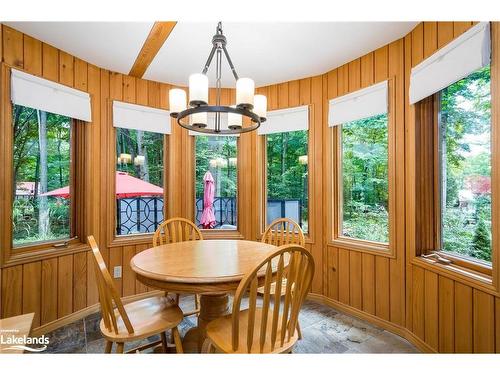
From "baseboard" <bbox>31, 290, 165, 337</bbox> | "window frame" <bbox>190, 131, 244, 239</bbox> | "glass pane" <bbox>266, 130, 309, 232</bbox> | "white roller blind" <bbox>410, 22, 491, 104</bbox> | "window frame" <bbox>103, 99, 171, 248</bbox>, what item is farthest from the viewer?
"window frame" <bbox>190, 131, 244, 239</bbox>

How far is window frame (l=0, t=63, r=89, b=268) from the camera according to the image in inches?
74.1

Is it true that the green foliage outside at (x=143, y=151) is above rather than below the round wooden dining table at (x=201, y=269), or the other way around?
above

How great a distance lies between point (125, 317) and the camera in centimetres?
126

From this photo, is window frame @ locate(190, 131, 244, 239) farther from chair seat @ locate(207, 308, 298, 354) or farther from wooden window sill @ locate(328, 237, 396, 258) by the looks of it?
chair seat @ locate(207, 308, 298, 354)

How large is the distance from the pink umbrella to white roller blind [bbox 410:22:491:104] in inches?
83.5

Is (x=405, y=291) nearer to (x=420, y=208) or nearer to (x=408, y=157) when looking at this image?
(x=420, y=208)

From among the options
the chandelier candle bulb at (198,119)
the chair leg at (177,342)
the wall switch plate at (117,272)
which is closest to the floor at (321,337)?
the wall switch plate at (117,272)

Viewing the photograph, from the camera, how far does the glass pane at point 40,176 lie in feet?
6.77

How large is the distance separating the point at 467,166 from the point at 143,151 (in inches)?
113

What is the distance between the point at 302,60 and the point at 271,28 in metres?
0.58

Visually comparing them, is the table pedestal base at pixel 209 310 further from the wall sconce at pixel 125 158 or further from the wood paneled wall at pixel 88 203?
the wall sconce at pixel 125 158

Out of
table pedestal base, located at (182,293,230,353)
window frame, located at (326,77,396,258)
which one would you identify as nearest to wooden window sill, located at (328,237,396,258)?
window frame, located at (326,77,396,258)

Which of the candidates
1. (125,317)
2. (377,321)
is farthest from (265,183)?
(125,317)

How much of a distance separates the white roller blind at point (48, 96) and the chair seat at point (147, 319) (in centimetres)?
176
